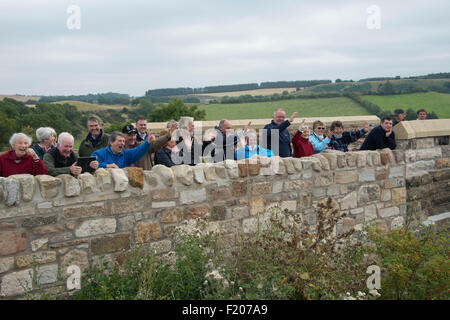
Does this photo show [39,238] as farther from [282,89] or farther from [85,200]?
[282,89]

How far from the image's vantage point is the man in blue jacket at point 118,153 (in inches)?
208

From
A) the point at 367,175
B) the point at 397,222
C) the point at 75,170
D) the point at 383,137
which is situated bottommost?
the point at 397,222

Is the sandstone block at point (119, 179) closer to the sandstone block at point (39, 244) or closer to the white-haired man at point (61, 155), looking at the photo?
the white-haired man at point (61, 155)

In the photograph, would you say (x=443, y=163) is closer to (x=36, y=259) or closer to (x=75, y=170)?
(x=75, y=170)

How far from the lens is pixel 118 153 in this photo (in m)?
5.44

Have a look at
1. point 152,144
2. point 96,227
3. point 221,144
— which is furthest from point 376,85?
point 96,227

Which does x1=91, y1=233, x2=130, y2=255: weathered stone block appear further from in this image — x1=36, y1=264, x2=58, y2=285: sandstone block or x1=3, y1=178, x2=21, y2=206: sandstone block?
x1=3, y1=178, x2=21, y2=206: sandstone block

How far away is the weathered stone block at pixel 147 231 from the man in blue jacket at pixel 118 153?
90 cm

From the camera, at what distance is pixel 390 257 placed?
16.8 feet

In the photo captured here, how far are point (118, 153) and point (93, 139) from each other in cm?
90

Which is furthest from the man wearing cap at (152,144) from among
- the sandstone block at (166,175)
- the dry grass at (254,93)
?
the dry grass at (254,93)

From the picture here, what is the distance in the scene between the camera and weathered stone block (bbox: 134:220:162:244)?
469cm

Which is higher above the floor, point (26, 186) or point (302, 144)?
point (302, 144)
